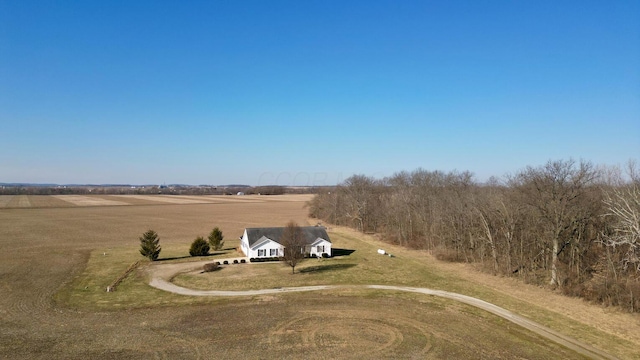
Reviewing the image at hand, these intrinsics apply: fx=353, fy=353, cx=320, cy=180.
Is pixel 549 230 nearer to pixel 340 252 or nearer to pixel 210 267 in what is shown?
pixel 340 252

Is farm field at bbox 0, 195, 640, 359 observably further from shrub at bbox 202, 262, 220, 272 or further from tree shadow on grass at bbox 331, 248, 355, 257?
tree shadow on grass at bbox 331, 248, 355, 257

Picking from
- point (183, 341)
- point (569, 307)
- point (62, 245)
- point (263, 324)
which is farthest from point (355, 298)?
point (62, 245)

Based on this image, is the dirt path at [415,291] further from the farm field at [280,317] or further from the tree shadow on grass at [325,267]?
the tree shadow on grass at [325,267]

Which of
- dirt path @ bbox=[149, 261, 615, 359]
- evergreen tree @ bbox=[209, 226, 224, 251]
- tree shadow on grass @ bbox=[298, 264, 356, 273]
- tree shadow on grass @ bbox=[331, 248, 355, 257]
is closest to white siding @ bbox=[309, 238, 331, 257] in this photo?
tree shadow on grass @ bbox=[331, 248, 355, 257]

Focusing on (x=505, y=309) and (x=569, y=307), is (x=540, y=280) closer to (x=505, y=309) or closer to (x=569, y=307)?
(x=569, y=307)

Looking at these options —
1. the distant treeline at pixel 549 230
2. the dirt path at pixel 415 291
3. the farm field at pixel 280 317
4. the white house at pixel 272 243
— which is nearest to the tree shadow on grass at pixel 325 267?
the farm field at pixel 280 317

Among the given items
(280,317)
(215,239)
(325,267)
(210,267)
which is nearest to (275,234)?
(325,267)
